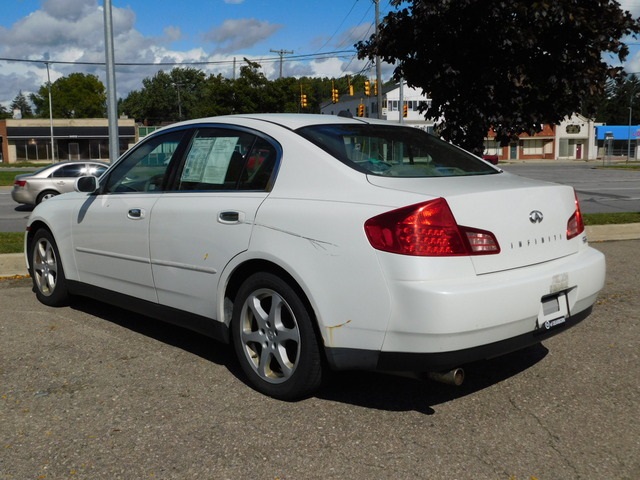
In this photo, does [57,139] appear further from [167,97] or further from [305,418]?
[305,418]

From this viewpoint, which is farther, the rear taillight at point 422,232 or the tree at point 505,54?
the tree at point 505,54

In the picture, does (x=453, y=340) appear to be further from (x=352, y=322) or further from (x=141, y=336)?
(x=141, y=336)

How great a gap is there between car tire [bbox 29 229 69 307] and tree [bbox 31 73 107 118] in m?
115

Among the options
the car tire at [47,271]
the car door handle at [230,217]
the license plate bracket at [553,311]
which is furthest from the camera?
the car tire at [47,271]

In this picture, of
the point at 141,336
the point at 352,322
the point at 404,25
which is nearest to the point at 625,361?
the point at 352,322

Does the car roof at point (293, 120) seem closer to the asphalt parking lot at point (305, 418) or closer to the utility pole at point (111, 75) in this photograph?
the asphalt parking lot at point (305, 418)

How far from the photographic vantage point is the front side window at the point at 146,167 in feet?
15.8

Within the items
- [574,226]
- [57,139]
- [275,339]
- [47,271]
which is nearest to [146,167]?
[47,271]

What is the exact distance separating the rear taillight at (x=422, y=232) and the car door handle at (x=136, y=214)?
2015mm

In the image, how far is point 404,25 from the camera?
903cm

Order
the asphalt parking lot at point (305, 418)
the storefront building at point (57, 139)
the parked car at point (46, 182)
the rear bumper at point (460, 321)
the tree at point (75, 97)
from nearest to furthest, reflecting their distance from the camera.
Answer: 1. the asphalt parking lot at point (305, 418)
2. the rear bumper at point (460, 321)
3. the parked car at point (46, 182)
4. the storefront building at point (57, 139)
5. the tree at point (75, 97)

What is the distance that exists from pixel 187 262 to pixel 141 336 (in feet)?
3.99

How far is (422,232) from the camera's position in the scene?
3.28m

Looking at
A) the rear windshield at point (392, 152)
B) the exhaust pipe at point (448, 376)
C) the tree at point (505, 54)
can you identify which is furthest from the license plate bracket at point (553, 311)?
the tree at point (505, 54)
